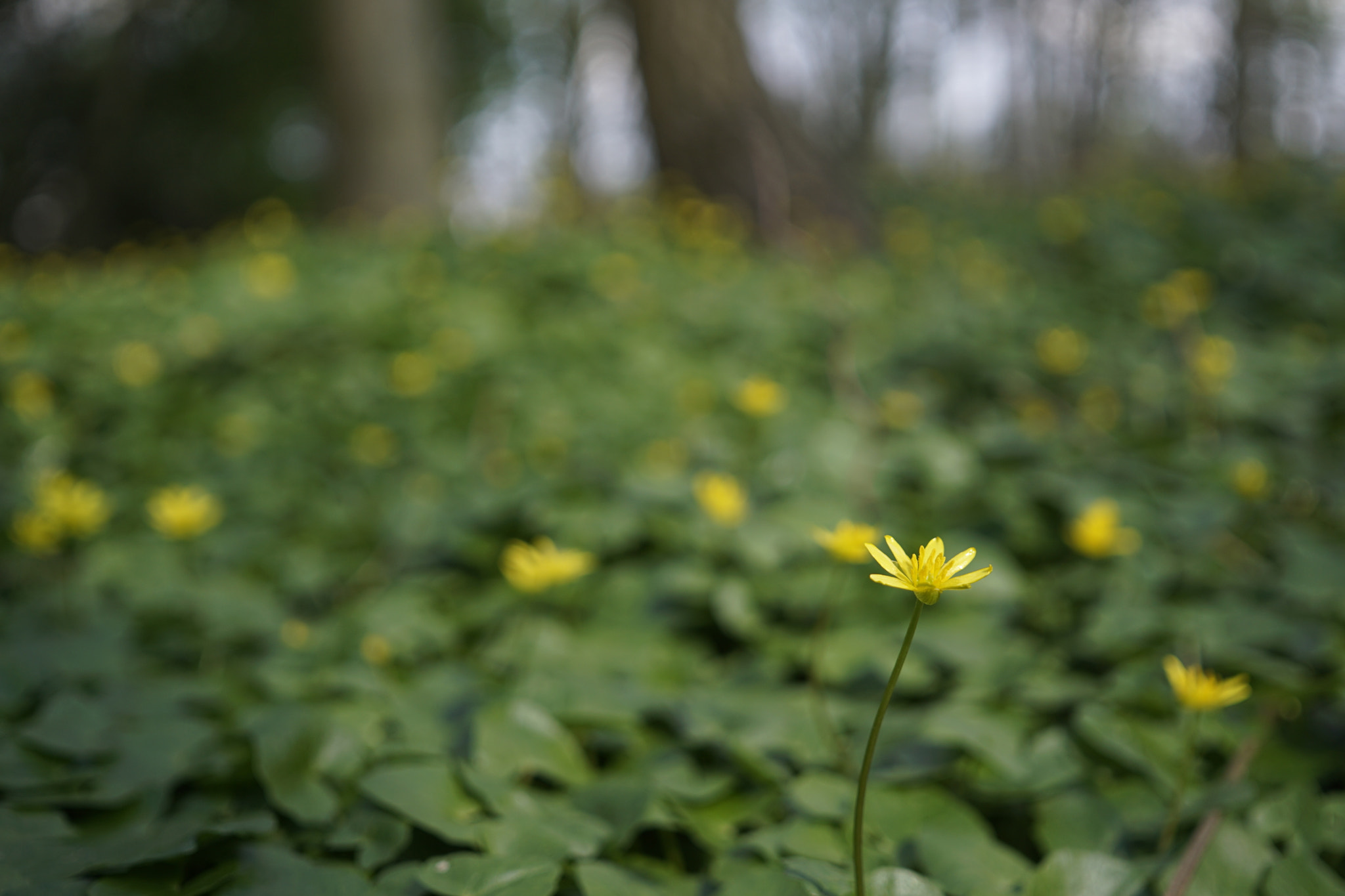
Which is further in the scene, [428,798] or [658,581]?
[658,581]

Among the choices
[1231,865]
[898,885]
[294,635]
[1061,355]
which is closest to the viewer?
[898,885]

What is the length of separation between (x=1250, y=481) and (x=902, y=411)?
2.84 feet

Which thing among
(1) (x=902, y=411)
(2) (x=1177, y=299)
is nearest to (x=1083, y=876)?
(1) (x=902, y=411)

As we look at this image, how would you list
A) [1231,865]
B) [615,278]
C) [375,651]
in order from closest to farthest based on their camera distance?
1. [1231,865]
2. [375,651]
3. [615,278]

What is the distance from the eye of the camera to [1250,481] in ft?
5.95

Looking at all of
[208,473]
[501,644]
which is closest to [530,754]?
[501,644]

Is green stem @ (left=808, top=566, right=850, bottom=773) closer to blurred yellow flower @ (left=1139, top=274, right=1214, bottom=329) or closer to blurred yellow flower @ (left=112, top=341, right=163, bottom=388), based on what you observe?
blurred yellow flower @ (left=1139, top=274, right=1214, bottom=329)

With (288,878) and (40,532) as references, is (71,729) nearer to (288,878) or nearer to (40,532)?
(288,878)

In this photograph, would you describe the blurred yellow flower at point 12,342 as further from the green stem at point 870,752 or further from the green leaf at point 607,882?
the green stem at point 870,752

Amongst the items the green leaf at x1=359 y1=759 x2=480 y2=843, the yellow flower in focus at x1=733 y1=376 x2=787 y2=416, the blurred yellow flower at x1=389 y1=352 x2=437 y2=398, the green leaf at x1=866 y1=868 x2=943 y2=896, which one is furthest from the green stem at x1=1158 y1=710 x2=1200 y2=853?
the blurred yellow flower at x1=389 y1=352 x2=437 y2=398

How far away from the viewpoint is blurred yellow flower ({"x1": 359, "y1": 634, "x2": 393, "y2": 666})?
1551 mm

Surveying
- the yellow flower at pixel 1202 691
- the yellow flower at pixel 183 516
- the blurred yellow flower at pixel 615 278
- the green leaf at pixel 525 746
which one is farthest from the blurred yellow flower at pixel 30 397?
the yellow flower at pixel 1202 691

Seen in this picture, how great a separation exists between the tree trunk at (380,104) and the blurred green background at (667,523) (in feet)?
0.09

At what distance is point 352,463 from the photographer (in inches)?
101
